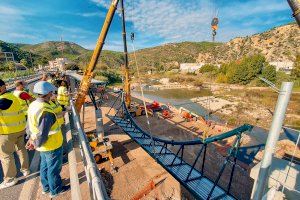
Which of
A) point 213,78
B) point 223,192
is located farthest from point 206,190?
point 213,78

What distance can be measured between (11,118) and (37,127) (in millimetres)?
1307

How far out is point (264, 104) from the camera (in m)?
30.4

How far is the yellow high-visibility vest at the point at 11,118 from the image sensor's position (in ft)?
13.4

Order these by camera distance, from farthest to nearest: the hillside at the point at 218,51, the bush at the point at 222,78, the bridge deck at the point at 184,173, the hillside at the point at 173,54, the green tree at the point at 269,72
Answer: the hillside at the point at 173,54 → the hillside at the point at 218,51 → the bush at the point at 222,78 → the green tree at the point at 269,72 → the bridge deck at the point at 184,173

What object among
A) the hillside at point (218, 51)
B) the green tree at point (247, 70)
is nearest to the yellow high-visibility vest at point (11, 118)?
the hillside at point (218, 51)

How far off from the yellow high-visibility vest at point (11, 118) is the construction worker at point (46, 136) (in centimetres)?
90

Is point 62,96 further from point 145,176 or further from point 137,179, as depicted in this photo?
point 145,176

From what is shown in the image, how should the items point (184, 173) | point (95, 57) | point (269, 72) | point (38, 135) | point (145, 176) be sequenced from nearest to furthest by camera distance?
point (38, 135), point (184, 173), point (145, 176), point (95, 57), point (269, 72)

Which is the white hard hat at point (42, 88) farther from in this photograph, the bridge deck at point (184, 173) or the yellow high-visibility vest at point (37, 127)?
the bridge deck at point (184, 173)

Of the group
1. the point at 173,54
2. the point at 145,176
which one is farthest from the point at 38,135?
the point at 173,54

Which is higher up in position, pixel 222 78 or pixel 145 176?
pixel 145 176

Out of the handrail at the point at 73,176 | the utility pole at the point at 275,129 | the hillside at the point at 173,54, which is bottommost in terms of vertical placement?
the handrail at the point at 73,176

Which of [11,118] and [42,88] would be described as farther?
[11,118]

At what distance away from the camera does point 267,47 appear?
93375 millimetres
